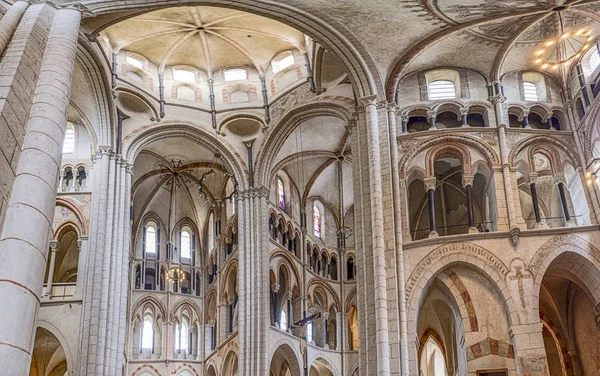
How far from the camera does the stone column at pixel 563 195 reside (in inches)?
832

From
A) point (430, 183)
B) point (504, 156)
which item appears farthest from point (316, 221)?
point (504, 156)

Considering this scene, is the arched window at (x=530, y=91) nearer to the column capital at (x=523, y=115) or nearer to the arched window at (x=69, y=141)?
the column capital at (x=523, y=115)

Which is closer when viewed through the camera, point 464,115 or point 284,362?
point 464,115

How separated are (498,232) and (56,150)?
501 inches

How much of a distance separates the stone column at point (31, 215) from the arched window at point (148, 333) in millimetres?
20010

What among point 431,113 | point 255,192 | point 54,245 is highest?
point 431,113

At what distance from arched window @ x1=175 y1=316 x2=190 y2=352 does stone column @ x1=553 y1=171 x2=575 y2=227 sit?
61.7ft

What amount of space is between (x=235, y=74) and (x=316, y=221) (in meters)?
8.38

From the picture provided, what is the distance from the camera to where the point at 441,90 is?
23.7 meters

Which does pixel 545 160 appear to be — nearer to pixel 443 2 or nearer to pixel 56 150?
pixel 443 2

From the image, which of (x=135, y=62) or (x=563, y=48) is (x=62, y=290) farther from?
(x=563, y=48)

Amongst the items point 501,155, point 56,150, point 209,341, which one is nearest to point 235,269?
point 209,341

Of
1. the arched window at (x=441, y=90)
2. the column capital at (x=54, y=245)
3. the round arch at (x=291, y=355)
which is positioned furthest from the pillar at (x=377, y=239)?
the column capital at (x=54, y=245)

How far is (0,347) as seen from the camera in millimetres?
9469
